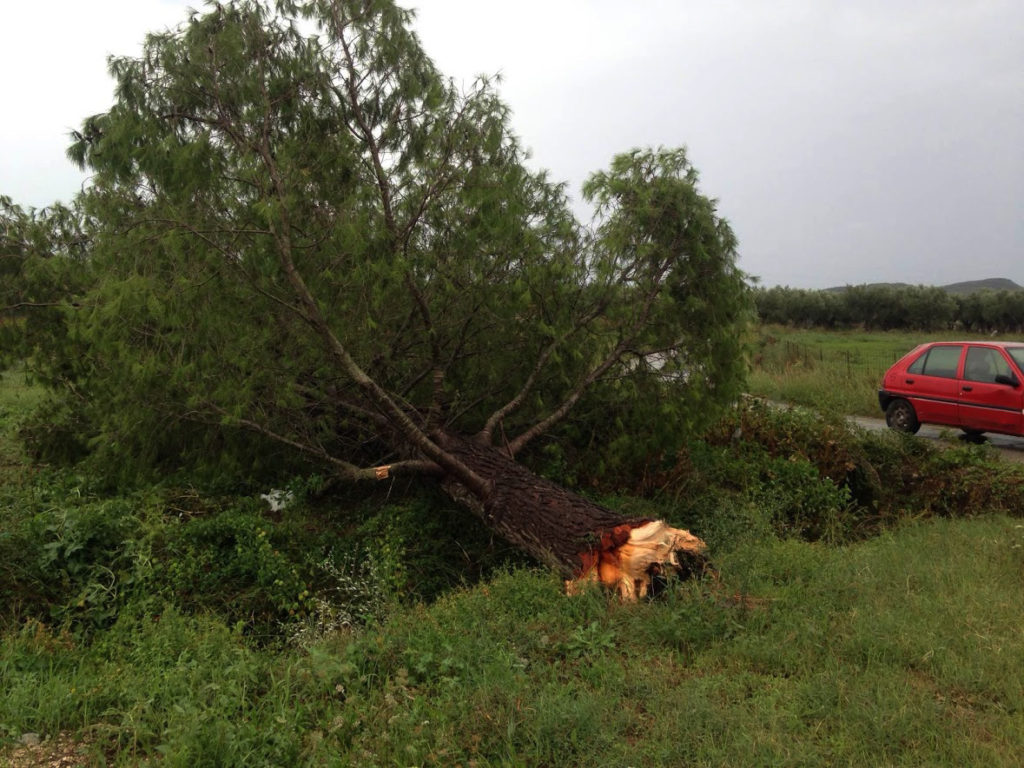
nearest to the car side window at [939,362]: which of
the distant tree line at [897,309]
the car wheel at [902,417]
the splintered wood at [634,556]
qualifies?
the car wheel at [902,417]

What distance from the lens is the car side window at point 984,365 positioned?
10.6 m

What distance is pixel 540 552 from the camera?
5.92m

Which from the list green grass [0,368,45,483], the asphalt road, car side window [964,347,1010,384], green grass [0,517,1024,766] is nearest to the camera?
green grass [0,517,1024,766]

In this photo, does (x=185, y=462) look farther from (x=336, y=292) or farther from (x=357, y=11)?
(x=357, y=11)

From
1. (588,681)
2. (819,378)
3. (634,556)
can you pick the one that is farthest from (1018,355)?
(588,681)

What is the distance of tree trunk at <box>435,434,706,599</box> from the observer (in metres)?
5.20

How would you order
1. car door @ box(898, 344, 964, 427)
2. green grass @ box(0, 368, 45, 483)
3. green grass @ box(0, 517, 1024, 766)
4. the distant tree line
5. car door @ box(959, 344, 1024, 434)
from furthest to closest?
1. the distant tree line
2. car door @ box(898, 344, 964, 427)
3. car door @ box(959, 344, 1024, 434)
4. green grass @ box(0, 368, 45, 483)
5. green grass @ box(0, 517, 1024, 766)

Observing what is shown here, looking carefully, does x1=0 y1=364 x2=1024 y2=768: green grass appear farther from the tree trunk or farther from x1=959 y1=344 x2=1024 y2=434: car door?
x1=959 y1=344 x2=1024 y2=434: car door

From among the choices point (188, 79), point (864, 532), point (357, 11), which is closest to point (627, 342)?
point (864, 532)

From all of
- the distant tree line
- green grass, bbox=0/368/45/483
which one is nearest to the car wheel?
green grass, bbox=0/368/45/483

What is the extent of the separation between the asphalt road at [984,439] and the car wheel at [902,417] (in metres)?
0.18

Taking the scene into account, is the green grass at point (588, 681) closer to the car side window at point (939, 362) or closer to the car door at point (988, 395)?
the car door at point (988, 395)

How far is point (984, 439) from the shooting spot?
1109cm

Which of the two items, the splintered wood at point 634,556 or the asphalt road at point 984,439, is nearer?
the splintered wood at point 634,556
